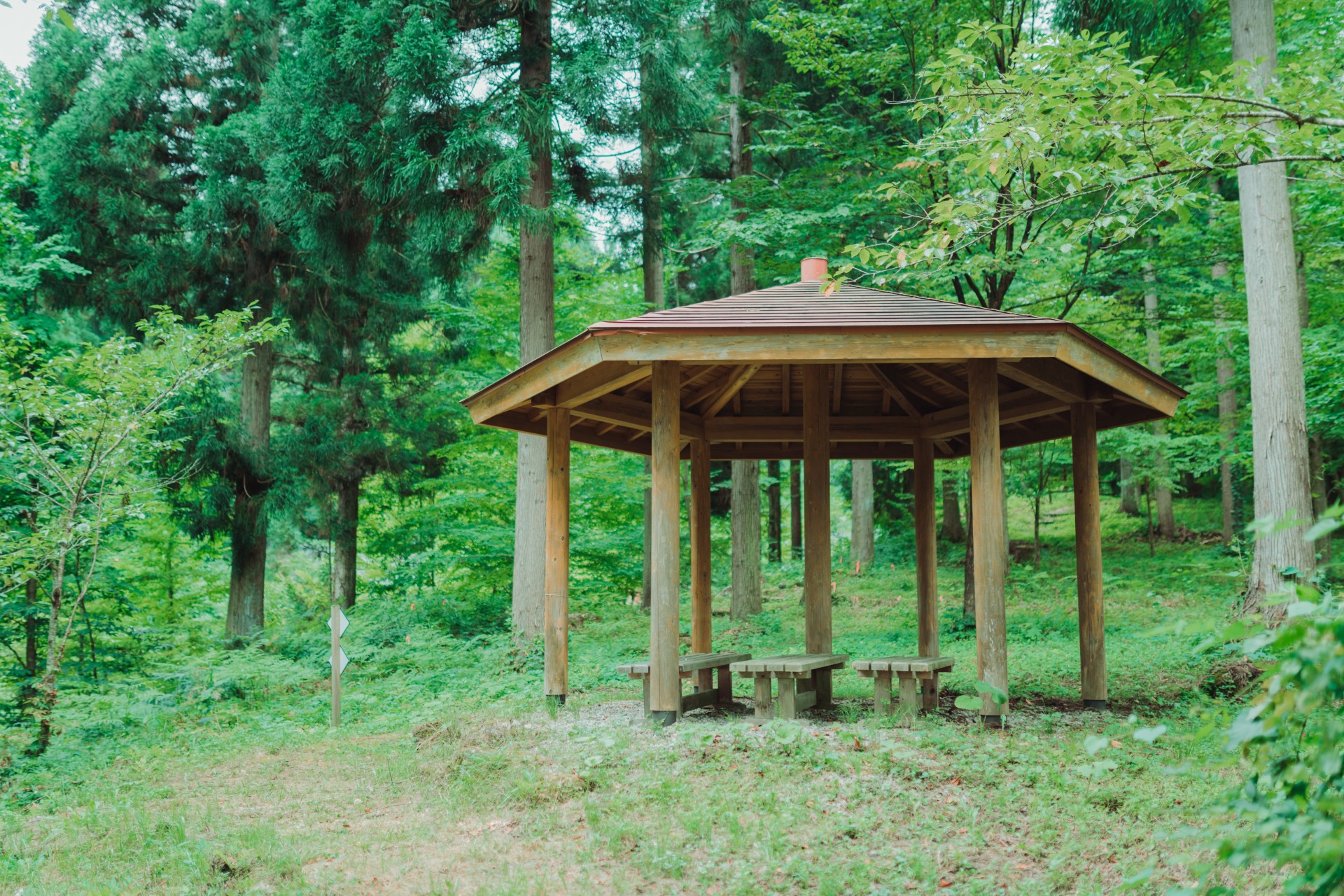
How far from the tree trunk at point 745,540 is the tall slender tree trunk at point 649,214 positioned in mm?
1523

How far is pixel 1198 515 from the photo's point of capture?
20.2 metres

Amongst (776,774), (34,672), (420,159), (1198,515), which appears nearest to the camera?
(776,774)

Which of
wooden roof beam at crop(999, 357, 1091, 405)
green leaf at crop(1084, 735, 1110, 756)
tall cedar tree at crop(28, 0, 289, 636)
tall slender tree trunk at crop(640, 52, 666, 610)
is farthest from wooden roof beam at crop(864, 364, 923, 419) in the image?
tall cedar tree at crop(28, 0, 289, 636)

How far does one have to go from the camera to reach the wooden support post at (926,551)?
927 cm

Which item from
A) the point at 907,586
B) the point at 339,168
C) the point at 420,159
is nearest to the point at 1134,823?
the point at 420,159

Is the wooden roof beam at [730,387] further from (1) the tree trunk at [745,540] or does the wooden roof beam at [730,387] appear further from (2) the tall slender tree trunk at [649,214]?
(1) the tree trunk at [745,540]

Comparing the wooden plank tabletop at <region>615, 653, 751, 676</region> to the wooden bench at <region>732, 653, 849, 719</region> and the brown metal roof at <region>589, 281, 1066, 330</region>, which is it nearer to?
the wooden bench at <region>732, 653, 849, 719</region>

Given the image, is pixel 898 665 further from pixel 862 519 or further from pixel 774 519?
pixel 774 519

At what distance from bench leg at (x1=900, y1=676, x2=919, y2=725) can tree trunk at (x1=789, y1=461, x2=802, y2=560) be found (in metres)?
14.5

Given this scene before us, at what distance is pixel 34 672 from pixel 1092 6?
15287 mm

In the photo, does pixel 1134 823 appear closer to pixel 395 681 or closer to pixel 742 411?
pixel 742 411

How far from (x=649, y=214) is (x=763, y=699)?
30.8 ft

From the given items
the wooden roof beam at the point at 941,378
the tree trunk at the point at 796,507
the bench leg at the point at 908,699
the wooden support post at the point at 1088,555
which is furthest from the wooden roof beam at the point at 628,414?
the tree trunk at the point at 796,507

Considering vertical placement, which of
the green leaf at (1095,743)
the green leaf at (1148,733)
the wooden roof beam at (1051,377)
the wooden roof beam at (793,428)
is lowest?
the green leaf at (1095,743)
